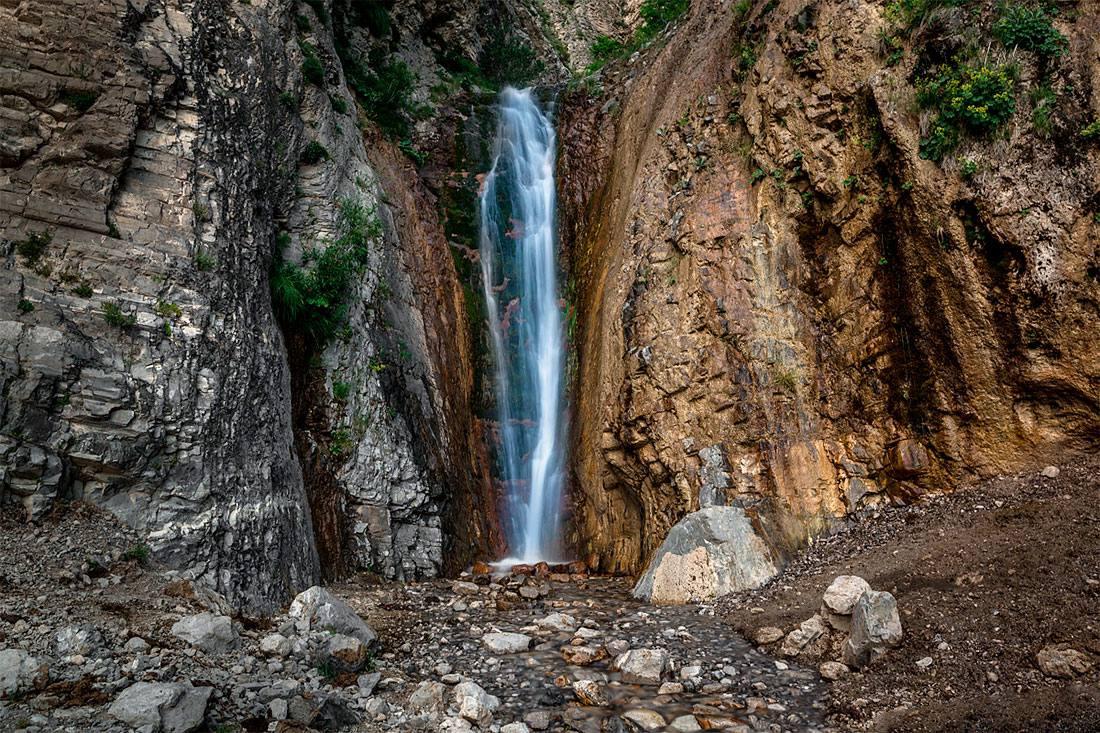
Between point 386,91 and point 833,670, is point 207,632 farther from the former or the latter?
point 386,91

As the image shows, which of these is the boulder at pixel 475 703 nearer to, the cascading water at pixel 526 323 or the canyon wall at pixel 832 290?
the canyon wall at pixel 832 290

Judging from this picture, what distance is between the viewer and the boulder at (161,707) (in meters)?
4.43

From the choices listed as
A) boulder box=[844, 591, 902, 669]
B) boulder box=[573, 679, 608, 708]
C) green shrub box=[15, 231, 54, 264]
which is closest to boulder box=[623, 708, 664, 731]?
boulder box=[573, 679, 608, 708]

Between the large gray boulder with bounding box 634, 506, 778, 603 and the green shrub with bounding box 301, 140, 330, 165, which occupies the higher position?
the green shrub with bounding box 301, 140, 330, 165

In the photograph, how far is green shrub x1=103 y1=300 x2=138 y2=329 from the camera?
744 cm

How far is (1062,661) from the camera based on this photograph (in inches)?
200

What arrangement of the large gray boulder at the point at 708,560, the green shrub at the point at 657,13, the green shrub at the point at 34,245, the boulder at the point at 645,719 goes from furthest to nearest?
the green shrub at the point at 657,13
the large gray boulder at the point at 708,560
the green shrub at the point at 34,245
the boulder at the point at 645,719

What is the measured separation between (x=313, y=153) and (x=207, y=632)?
8.92 metres

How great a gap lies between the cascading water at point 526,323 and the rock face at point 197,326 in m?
1.37

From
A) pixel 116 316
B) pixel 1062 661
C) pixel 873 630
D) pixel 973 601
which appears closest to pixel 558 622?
pixel 873 630

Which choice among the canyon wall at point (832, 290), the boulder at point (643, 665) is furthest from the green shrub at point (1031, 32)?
the boulder at point (643, 665)

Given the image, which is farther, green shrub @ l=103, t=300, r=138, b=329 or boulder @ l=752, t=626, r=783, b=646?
green shrub @ l=103, t=300, r=138, b=329

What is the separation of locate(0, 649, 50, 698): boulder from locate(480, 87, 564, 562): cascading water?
849 centimetres

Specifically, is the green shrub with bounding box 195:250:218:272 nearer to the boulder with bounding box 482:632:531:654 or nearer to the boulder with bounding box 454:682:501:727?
the boulder with bounding box 482:632:531:654
